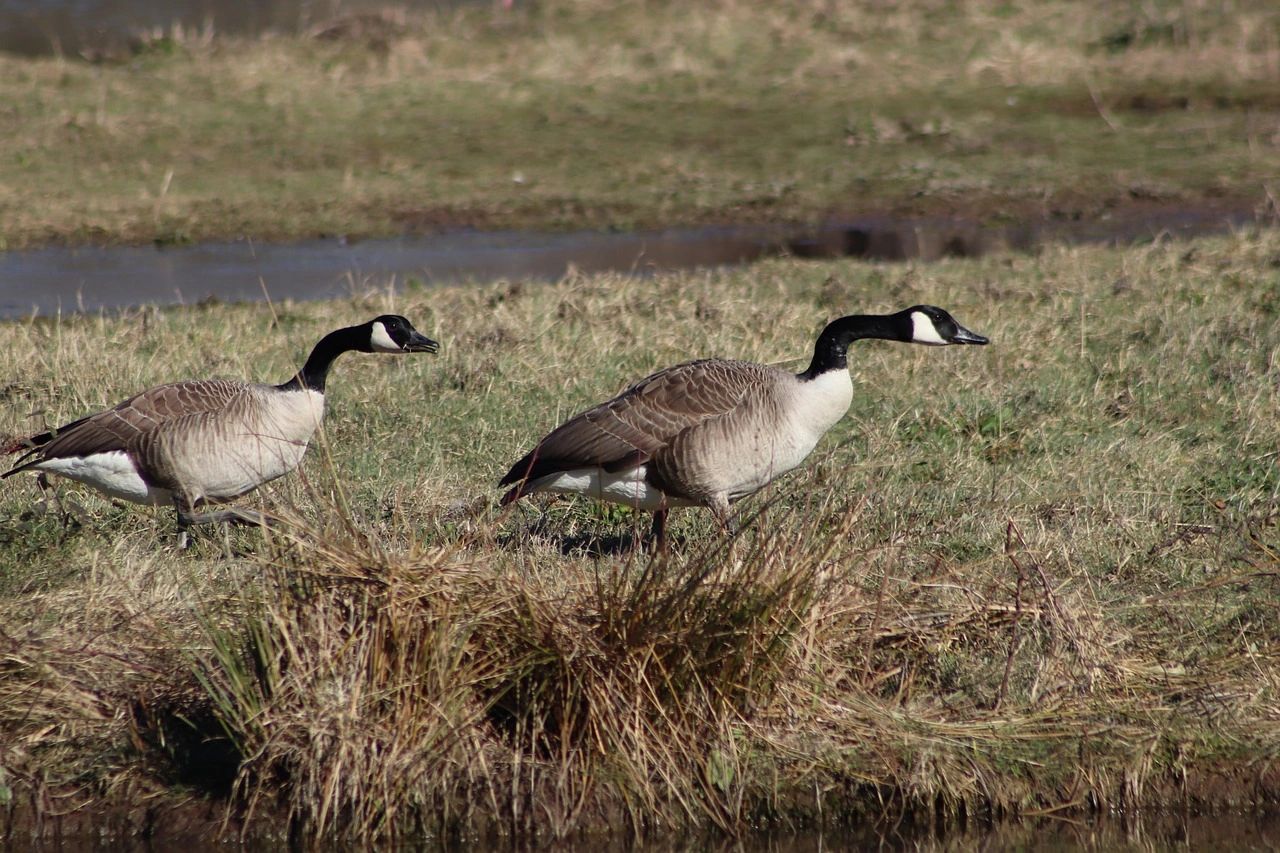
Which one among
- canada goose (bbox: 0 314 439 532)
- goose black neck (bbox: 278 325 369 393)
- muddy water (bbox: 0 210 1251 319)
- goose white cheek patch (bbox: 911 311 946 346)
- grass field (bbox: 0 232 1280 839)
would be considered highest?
goose white cheek patch (bbox: 911 311 946 346)

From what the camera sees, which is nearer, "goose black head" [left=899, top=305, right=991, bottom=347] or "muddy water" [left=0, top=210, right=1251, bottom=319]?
"goose black head" [left=899, top=305, right=991, bottom=347]

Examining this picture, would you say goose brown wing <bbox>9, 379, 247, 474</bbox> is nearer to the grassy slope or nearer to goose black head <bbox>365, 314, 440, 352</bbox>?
goose black head <bbox>365, 314, 440, 352</bbox>

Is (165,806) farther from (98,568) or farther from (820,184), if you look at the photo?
(820,184)

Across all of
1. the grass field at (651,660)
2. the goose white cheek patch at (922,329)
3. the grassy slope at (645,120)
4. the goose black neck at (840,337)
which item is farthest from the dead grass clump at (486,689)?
the grassy slope at (645,120)

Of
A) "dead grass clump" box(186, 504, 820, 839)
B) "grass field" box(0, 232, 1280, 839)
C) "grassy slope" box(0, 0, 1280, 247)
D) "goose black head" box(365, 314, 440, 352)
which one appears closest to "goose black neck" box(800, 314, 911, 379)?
"grass field" box(0, 232, 1280, 839)

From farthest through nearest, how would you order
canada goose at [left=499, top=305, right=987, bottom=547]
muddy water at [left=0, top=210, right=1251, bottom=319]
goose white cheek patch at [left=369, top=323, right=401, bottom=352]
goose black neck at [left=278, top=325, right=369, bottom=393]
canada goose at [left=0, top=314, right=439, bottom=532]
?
muddy water at [left=0, top=210, right=1251, bottom=319]
goose white cheek patch at [left=369, top=323, right=401, bottom=352]
goose black neck at [left=278, top=325, right=369, bottom=393]
canada goose at [left=0, top=314, right=439, bottom=532]
canada goose at [left=499, top=305, right=987, bottom=547]

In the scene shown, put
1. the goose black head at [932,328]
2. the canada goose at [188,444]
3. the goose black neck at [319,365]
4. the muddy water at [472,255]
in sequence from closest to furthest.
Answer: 1. the canada goose at [188,444]
2. the goose black neck at [319,365]
3. the goose black head at [932,328]
4. the muddy water at [472,255]

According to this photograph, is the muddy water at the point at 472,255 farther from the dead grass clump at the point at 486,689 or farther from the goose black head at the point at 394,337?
the dead grass clump at the point at 486,689

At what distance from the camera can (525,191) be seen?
723 inches

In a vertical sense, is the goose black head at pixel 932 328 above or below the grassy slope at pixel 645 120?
above

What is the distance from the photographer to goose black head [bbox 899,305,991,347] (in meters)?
7.63

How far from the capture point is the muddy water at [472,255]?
560 inches

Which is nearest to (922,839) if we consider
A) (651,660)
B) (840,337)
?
(651,660)

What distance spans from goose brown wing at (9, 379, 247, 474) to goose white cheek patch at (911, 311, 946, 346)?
314cm
